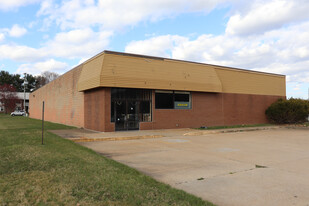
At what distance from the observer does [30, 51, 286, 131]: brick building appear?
60.8 ft

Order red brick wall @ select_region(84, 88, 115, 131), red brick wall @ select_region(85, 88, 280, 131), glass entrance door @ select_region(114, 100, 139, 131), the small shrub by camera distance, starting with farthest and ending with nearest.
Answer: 1. the small shrub
2. glass entrance door @ select_region(114, 100, 139, 131)
3. red brick wall @ select_region(85, 88, 280, 131)
4. red brick wall @ select_region(84, 88, 115, 131)

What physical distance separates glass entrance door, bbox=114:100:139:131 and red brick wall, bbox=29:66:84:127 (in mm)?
5089

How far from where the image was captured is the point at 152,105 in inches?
805

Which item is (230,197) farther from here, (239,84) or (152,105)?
(239,84)

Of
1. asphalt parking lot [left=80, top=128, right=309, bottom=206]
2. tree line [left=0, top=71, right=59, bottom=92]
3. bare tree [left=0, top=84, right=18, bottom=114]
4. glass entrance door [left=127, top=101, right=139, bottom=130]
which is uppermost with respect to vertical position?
tree line [left=0, top=71, right=59, bottom=92]

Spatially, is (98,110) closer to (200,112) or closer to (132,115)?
(132,115)

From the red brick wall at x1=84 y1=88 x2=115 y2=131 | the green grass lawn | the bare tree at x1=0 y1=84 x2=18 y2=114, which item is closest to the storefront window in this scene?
the red brick wall at x1=84 y1=88 x2=115 y2=131

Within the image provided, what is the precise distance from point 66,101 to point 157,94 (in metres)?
12.4

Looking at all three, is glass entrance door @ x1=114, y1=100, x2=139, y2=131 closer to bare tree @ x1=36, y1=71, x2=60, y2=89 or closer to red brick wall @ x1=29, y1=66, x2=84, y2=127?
red brick wall @ x1=29, y1=66, x2=84, y2=127

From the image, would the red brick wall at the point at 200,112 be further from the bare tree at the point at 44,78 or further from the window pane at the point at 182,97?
the bare tree at the point at 44,78

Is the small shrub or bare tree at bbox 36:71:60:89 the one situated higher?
bare tree at bbox 36:71:60:89

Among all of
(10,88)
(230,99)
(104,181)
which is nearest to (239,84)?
(230,99)

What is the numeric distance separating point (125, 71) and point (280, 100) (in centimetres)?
2022

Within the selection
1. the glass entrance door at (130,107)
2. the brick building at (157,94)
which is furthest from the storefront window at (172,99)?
the glass entrance door at (130,107)
